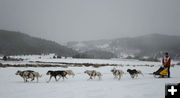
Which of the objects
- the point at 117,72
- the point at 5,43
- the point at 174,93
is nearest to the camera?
the point at 174,93

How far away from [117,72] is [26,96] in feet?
30.4

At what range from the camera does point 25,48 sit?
18012cm

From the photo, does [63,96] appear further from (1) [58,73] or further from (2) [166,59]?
(2) [166,59]

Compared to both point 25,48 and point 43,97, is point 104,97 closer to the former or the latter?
point 43,97

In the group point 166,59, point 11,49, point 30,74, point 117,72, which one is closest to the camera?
point 30,74

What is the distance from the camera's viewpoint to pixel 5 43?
183875mm

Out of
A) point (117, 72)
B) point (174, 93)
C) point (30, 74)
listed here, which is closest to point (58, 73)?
point (30, 74)

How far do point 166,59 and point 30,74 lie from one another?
12022mm

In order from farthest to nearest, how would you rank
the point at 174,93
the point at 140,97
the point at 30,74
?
the point at 30,74 → the point at 140,97 → the point at 174,93

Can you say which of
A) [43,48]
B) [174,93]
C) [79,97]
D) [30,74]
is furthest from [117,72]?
[43,48]

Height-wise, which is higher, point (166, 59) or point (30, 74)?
point (166, 59)

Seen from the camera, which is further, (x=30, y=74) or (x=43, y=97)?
(x=30, y=74)

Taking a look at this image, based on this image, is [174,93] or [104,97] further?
[104,97]

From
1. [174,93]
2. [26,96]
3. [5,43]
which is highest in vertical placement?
[5,43]
